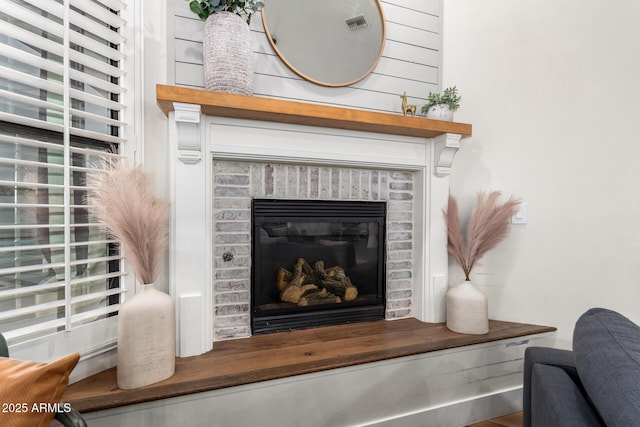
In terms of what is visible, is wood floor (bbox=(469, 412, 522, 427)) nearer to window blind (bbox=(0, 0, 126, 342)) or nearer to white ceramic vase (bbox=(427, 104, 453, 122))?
white ceramic vase (bbox=(427, 104, 453, 122))

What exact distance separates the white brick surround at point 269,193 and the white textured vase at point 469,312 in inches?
6.6

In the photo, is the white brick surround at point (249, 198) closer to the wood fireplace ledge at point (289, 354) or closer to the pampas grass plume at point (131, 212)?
the wood fireplace ledge at point (289, 354)

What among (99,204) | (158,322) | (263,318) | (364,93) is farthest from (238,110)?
(263,318)

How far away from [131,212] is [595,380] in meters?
1.46

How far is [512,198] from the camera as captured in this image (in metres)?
1.89

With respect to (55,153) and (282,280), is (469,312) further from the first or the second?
(55,153)

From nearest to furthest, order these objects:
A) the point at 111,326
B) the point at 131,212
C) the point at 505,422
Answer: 1. the point at 131,212
2. the point at 111,326
3. the point at 505,422

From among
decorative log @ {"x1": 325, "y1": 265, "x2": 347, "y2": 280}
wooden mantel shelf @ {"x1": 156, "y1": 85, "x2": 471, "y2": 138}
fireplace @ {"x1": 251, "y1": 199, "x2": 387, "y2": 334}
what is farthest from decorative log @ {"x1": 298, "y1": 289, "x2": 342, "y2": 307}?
wooden mantel shelf @ {"x1": 156, "y1": 85, "x2": 471, "y2": 138}

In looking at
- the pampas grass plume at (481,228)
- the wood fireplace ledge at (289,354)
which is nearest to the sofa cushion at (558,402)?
the wood fireplace ledge at (289,354)

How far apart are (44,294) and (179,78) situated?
110 centimetres

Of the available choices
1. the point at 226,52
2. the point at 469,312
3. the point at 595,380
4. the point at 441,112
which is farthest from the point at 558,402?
the point at 226,52

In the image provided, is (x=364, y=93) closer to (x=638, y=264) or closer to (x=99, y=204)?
(x=99, y=204)

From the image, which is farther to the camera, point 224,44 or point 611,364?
point 224,44

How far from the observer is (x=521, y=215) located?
1.88 metres
